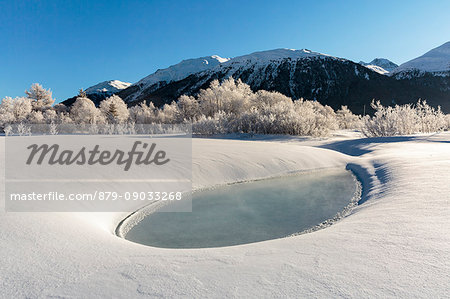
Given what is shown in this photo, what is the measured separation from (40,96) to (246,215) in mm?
33888

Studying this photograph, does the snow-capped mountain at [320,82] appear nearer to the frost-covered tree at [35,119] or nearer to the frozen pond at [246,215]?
the frost-covered tree at [35,119]

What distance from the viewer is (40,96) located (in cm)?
2866

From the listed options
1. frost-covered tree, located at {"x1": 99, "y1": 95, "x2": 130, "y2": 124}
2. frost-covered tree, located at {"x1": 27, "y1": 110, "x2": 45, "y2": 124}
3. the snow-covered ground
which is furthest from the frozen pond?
frost-covered tree, located at {"x1": 27, "y1": 110, "x2": 45, "y2": 124}

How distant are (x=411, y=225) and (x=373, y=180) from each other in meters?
2.79

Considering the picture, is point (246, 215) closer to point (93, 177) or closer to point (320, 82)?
point (93, 177)

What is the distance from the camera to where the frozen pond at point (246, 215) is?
239 cm

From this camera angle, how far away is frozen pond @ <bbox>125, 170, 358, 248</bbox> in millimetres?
2393

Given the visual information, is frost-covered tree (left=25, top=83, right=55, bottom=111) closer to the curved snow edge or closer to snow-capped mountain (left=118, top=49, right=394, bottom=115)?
the curved snow edge

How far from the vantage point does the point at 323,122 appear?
44.4 feet

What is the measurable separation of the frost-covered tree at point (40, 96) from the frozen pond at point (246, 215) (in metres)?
30.5

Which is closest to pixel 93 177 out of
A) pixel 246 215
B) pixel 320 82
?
pixel 246 215

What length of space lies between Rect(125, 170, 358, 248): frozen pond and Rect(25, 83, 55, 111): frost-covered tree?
100 feet

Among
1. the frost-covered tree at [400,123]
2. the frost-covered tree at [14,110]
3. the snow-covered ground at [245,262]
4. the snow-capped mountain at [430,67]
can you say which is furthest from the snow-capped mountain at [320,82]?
the snow-covered ground at [245,262]

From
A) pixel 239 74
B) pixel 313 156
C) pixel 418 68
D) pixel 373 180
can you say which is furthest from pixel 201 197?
pixel 418 68
